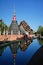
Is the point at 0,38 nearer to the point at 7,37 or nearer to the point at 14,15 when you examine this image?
the point at 7,37

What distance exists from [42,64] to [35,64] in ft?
2.21

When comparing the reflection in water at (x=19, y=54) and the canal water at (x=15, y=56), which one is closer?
the canal water at (x=15, y=56)

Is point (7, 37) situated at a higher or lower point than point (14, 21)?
lower

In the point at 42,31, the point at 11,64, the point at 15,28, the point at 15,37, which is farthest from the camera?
the point at 42,31

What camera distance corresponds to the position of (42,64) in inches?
522

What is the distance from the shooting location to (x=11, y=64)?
620 inches

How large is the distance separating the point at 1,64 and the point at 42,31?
86074 millimetres

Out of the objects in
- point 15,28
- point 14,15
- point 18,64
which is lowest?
point 18,64

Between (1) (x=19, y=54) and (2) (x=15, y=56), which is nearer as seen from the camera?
(2) (x=15, y=56)

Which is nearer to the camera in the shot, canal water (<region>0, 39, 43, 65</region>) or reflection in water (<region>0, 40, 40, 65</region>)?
canal water (<region>0, 39, 43, 65</region>)

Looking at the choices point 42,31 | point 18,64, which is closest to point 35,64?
point 18,64

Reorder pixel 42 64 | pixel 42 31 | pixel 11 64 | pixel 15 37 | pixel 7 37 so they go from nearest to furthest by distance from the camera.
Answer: pixel 42 64
pixel 11 64
pixel 7 37
pixel 15 37
pixel 42 31

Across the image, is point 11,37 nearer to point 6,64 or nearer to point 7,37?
point 7,37

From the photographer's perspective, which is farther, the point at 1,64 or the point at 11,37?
the point at 11,37
